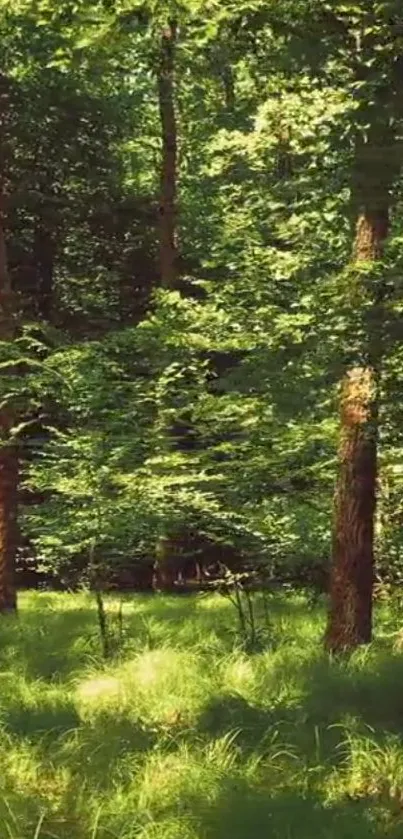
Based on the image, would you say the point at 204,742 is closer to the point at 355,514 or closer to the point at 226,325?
the point at 355,514

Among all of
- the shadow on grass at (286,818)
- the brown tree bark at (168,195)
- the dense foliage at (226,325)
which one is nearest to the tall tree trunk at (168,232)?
the brown tree bark at (168,195)

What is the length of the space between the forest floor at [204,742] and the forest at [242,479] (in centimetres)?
2

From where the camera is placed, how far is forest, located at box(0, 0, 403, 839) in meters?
5.40

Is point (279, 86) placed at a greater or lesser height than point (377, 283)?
greater

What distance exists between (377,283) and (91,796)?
135 inches

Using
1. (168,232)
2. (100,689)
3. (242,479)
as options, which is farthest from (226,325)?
(168,232)

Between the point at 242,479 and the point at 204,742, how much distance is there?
455 centimetres

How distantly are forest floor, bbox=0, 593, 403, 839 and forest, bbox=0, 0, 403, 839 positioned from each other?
2 cm

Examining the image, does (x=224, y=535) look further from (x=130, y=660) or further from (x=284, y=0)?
(x=284, y=0)

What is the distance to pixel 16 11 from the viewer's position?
7.04 m

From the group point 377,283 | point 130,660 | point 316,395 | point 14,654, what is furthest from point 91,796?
point 14,654

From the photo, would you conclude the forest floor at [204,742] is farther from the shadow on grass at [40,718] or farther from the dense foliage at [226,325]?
the dense foliage at [226,325]

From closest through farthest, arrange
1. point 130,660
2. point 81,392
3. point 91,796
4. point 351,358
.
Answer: point 91,796, point 351,358, point 130,660, point 81,392

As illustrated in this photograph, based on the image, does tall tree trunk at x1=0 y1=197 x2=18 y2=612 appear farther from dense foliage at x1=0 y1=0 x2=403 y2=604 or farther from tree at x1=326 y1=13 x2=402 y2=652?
tree at x1=326 y1=13 x2=402 y2=652
